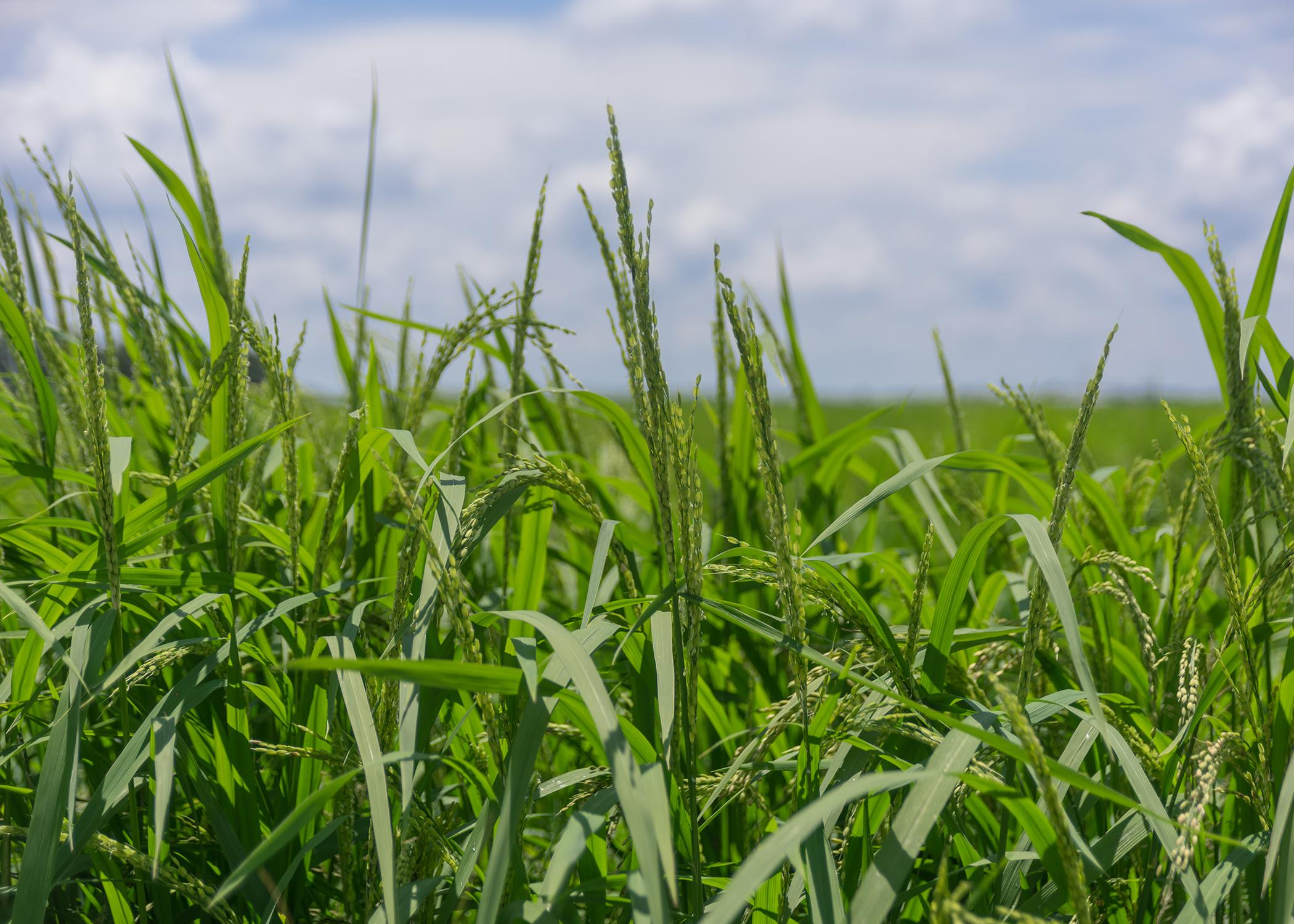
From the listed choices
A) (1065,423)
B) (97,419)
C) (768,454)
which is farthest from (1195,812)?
(1065,423)

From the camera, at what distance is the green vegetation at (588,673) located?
73cm

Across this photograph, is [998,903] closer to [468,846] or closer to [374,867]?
[468,846]

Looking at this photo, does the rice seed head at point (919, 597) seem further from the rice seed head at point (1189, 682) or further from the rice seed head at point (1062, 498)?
the rice seed head at point (1189, 682)

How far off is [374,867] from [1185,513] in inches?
44.2

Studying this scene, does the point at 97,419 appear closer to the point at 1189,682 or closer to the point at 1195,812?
the point at 1195,812

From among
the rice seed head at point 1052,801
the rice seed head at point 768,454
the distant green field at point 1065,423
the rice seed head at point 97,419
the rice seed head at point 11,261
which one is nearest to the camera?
the rice seed head at point 1052,801

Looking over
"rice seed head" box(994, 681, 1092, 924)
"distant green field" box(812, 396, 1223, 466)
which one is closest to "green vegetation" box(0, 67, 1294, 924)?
"rice seed head" box(994, 681, 1092, 924)

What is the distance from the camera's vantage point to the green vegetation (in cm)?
73

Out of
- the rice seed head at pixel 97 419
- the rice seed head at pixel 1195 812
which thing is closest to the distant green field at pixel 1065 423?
the rice seed head at pixel 1195 812

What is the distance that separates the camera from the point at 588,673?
713 mm

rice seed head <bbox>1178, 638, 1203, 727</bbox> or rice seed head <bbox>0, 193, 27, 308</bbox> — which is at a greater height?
rice seed head <bbox>0, 193, 27, 308</bbox>

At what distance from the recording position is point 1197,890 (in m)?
0.74

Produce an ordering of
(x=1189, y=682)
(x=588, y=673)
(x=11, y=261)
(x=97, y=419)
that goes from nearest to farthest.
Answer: (x=588, y=673)
(x=97, y=419)
(x=1189, y=682)
(x=11, y=261)

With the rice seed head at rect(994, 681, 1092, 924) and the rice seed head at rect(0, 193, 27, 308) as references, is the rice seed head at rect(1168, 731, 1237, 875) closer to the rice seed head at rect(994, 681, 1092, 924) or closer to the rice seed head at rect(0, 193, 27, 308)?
the rice seed head at rect(994, 681, 1092, 924)
